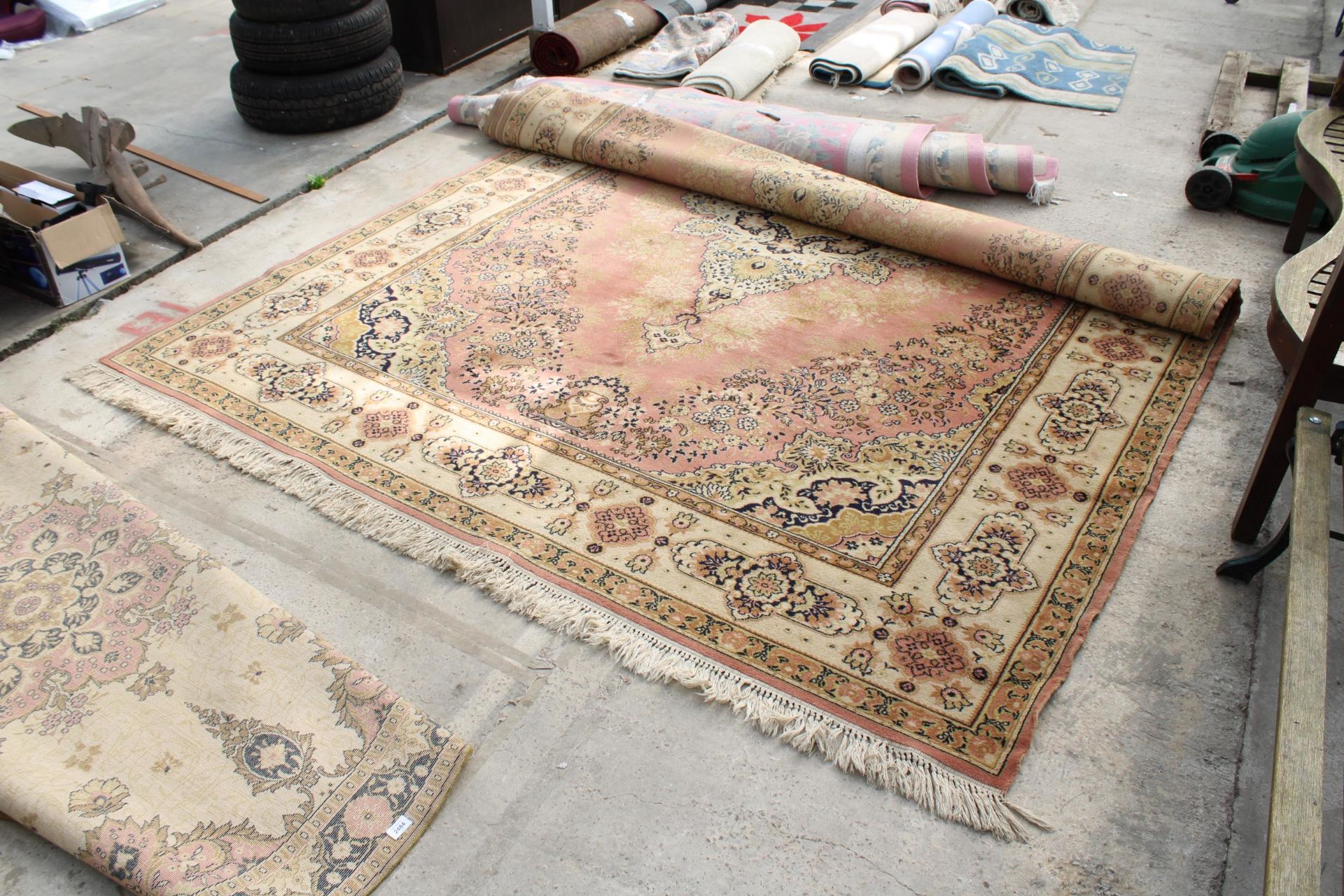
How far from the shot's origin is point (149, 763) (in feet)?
6.39

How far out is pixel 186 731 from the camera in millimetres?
2006

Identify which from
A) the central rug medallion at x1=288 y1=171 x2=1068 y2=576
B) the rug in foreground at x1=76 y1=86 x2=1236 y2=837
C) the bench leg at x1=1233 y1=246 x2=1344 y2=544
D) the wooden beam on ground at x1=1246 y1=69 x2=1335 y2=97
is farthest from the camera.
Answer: the wooden beam on ground at x1=1246 y1=69 x2=1335 y2=97

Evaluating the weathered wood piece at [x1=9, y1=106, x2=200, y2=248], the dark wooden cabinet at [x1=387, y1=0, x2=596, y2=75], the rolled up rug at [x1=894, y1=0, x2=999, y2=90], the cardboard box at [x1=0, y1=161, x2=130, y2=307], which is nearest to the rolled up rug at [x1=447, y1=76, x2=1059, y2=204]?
the rolled up rug at [x1=894, y1=0, x2=999, y2=90]

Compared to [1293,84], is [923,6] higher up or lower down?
higher up

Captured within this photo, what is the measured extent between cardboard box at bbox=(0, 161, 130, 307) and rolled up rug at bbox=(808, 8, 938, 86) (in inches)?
140

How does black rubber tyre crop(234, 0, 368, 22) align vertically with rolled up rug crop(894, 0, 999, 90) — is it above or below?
above

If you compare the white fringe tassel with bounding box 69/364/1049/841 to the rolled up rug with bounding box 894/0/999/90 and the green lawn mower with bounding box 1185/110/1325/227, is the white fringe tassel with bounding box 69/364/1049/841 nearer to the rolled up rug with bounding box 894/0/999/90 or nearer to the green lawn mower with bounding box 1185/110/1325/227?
the green lawn mower with bounding box 1185/110/1325/227

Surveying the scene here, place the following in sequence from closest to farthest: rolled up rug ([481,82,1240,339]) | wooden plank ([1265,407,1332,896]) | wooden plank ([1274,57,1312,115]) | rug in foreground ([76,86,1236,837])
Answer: wooden plank ([1265,407,1332,896]), rug in foreground ([76,86,1236,837]), rolled up rug ([481,82,1240,339]), wooden plank ([1274,57,1312,115])

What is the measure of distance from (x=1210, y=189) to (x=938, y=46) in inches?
78.4

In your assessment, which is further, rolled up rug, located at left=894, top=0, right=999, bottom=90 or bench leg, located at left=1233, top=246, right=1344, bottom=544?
rolled up rug, located at left=894, top=0, right=999, bottom=90

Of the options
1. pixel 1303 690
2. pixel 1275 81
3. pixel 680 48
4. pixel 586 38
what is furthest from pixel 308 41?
pixel 1275 81

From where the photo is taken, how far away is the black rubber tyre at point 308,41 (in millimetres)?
4379

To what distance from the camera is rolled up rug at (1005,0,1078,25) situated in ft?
19.5

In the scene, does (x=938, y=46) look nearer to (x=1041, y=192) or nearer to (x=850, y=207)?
(x=1041, y=192)
